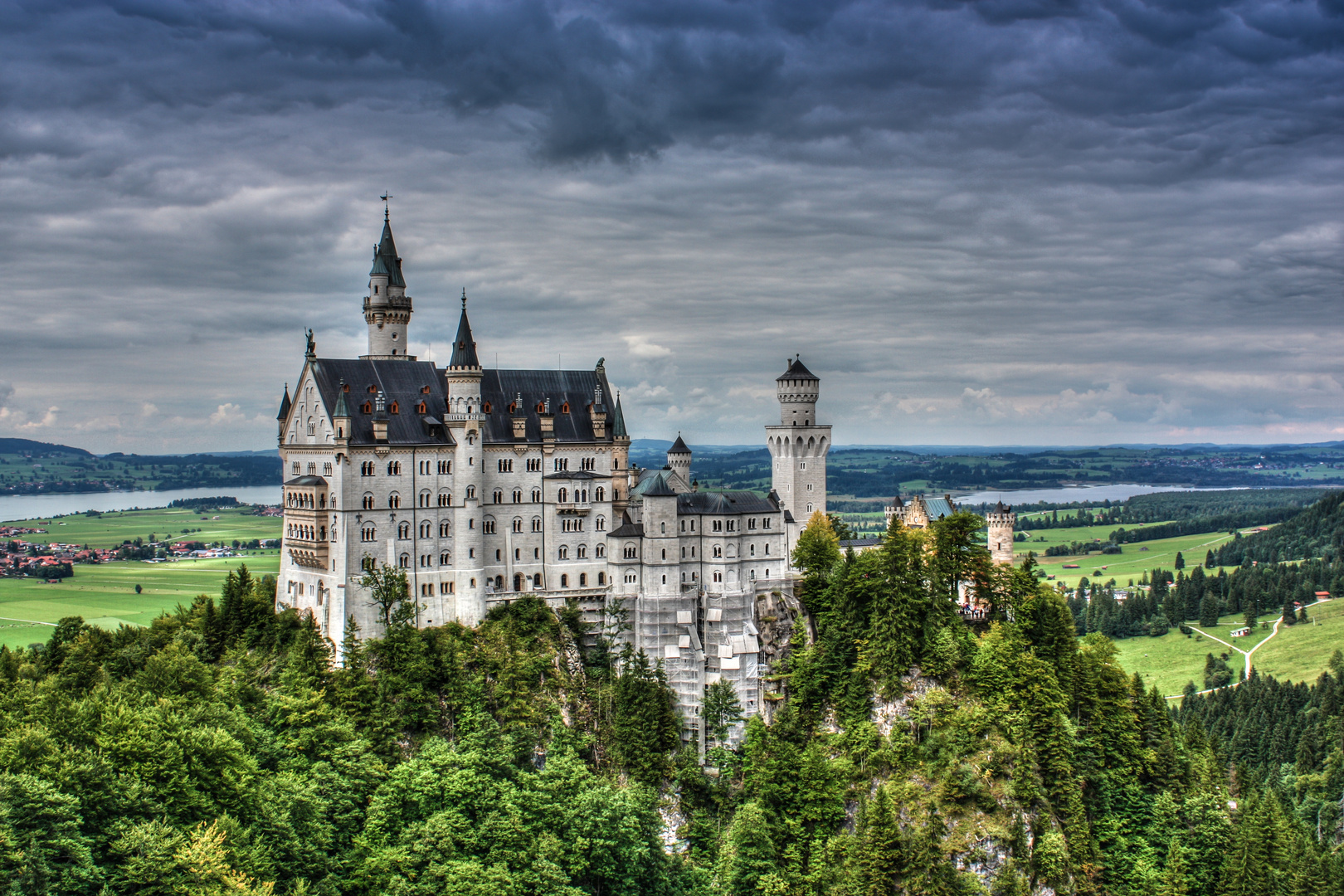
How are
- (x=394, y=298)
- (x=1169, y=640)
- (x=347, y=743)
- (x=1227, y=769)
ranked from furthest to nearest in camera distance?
1. (x=1169, y=640)
2. (x=1227, y=769)
3. (x=394, y=298)
4. (x=347, y=743)

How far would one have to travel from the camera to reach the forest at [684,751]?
67.7 meters

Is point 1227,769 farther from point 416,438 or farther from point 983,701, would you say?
point 416,438

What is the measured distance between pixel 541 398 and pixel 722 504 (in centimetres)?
1931

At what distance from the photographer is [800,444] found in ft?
340

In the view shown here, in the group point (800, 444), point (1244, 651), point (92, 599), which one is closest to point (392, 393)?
point (800, 444)

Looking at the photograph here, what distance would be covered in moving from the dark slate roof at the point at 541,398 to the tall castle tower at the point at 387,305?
8.75 metres

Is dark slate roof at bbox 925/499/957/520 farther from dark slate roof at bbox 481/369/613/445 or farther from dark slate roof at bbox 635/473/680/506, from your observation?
dark slate roof at bbox 481/369/613/445

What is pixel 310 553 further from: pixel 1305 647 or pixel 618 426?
pixel 1305 647

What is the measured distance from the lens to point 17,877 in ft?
165

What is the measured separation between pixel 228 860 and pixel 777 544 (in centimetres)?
5457

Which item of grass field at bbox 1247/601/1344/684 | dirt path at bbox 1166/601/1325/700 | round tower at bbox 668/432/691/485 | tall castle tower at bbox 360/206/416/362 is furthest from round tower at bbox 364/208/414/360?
grass field at bbox 1247/601/1344/684

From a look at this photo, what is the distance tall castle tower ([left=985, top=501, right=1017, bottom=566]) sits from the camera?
346ft

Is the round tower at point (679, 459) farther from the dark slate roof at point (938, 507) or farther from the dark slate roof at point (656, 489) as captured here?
the dark slate roof at point (938, 507)

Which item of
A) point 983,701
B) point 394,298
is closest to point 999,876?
point 983,701
